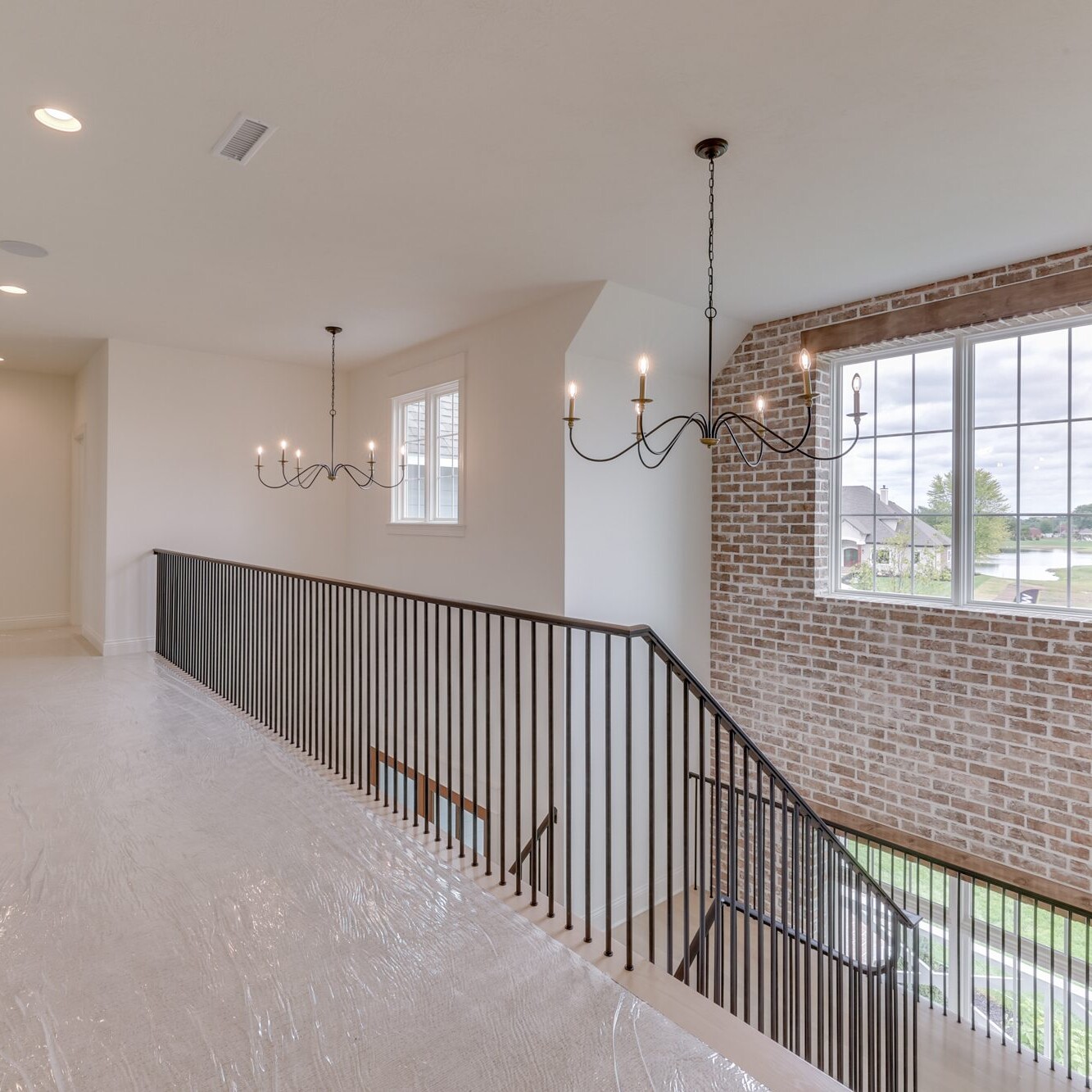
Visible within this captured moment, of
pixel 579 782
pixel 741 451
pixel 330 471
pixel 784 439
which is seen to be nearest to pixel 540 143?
pixel 741 451

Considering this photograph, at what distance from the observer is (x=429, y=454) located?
616 centimetres

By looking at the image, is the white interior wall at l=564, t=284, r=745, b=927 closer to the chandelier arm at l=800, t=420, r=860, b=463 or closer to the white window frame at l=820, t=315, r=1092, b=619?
the chandelier arm at l=800, t=420, r=860, b=463

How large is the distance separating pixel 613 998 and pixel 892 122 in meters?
3.06

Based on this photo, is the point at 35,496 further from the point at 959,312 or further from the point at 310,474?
the point at 959,312

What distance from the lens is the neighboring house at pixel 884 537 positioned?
4.37 metres

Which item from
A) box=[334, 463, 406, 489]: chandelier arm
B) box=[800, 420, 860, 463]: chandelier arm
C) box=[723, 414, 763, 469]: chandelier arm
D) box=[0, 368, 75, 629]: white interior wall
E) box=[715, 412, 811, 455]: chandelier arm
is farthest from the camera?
box=[0, 368, 75, 629]: white interior wall

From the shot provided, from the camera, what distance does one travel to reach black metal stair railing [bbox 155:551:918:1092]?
281 cm

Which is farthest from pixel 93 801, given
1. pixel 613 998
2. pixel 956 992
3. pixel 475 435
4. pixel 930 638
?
pixel 956 992

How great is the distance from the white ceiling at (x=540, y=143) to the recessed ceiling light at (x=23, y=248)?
0.09 metres

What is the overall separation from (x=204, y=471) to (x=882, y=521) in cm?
559

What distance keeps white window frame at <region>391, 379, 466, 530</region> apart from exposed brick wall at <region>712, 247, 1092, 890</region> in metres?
2.04

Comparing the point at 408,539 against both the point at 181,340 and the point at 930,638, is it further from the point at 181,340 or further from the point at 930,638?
the point at 930,638

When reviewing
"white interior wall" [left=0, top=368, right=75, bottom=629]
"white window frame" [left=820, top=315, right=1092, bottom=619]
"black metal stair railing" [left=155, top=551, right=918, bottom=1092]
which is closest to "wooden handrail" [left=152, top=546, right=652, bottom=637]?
"black metal stair railing" [left=155, top=551, right=918, bottom=1092]

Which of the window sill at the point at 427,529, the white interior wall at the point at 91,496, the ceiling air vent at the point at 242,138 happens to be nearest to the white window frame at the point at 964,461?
the window sill at the point at 427,529
